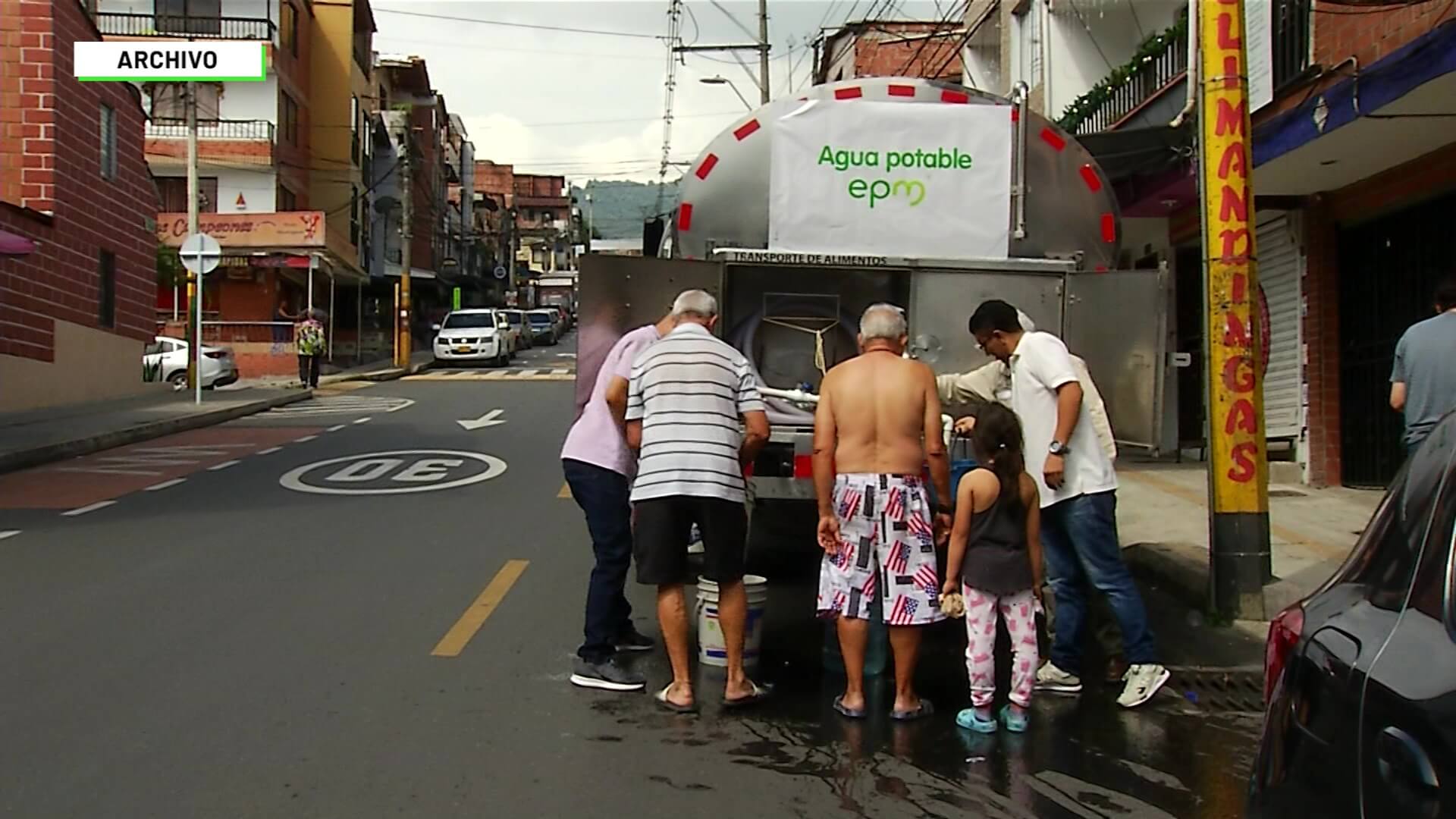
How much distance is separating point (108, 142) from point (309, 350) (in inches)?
206

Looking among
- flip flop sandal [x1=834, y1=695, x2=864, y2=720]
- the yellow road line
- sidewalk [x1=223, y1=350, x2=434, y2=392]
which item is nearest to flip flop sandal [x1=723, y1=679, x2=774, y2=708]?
flip flop sandal [x1=834, y1=695, x2=864, y2=720]

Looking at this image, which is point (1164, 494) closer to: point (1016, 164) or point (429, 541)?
point (1016, 164)

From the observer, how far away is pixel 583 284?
23.8ft

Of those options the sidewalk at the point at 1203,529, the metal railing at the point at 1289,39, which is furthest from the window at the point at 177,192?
the metal railing at the point at 1289,39

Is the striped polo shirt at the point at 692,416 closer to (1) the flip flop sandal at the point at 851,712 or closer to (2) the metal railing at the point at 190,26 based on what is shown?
(1) the flip flop sandal at the point at 851,712

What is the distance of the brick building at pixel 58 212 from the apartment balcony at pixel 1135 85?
1503 cm

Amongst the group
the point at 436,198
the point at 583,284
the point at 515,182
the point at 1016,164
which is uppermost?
the point at 515,182

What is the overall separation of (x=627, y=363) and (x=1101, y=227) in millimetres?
3202

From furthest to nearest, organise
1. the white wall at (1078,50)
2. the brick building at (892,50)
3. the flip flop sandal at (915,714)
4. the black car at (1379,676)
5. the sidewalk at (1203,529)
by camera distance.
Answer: the brick building at (892,50), the white wall at (1078,50), the sidewalk at (1203,529), the flip flop sandal at (915,714), the black car at (1379,676)

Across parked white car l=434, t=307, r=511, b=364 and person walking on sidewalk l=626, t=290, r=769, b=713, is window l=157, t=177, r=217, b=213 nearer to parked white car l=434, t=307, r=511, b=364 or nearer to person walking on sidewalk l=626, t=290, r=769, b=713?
parked white car l=434, t=307, r=511, b=364

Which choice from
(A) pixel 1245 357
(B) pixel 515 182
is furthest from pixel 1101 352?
(B) pixel 515 182

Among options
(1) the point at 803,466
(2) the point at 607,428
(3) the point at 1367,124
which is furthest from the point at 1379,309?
(2) the point at 607,428

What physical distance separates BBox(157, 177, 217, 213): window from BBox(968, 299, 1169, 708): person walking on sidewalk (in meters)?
34.9

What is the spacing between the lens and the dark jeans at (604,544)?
621 cm
